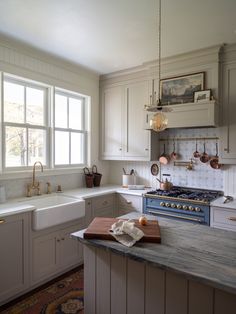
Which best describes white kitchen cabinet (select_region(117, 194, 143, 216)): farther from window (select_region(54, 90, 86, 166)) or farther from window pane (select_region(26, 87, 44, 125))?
window pane (select_region(26, 87, 44, 125))

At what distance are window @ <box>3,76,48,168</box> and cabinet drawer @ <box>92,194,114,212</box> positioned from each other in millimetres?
887

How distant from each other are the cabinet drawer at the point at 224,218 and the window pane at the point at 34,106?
2432 millimetres

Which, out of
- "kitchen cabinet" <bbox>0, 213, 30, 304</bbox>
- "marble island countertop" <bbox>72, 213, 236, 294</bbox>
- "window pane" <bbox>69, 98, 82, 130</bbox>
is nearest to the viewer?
"marble island countertop" <bbox>72, 213, 236, 294</bbox>

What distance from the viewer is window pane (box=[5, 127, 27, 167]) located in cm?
276

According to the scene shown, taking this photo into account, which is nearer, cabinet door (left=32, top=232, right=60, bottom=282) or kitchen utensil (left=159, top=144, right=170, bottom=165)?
cabinet door (left=32, top=232, right=60, bottom=282)

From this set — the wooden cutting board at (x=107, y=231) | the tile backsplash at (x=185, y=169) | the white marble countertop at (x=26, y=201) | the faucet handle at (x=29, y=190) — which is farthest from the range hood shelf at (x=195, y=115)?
the faucet handle at (x=29, y=190)

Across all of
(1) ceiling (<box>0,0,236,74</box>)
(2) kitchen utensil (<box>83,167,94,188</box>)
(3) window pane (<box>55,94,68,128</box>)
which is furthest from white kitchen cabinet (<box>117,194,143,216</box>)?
(1) ceiling (<box>0,0,236,74</box>)

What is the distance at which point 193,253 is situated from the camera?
1.30 meters

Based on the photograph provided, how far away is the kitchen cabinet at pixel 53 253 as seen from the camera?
93.8 inches

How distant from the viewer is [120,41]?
259 centimetres

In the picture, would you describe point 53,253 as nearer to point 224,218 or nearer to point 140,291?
point 140,291

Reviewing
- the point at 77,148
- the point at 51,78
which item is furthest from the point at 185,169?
the point at 51,78

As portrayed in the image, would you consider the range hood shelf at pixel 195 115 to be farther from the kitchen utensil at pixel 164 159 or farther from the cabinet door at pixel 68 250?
the cabinet door at pixel 68 250

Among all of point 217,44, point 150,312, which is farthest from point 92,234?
point 217,44
